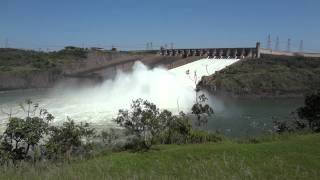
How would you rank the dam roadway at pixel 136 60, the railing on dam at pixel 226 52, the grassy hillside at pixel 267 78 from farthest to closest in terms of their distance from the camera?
the railing on dam at pixel 226 52
the dam roadway at pixel 136 60
the grassy hillside at pixel 267 78

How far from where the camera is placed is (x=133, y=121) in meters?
22.2

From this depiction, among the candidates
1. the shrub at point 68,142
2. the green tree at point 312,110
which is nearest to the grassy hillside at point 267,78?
the green tree at point 312,110

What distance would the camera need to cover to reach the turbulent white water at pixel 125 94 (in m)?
40.8

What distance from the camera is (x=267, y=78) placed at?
63.6 meters

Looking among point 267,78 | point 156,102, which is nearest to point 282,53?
point 267,78

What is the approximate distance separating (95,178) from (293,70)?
6573 centimetres

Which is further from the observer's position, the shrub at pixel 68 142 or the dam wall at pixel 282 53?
the dam wall at pixel 282 53

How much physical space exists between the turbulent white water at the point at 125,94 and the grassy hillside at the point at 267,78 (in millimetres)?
2646

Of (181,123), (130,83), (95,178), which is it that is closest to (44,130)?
(181,123)

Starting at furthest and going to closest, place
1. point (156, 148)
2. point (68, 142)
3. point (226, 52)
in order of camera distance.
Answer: point (226, 52)
point (68, 142)
point (156, 148)

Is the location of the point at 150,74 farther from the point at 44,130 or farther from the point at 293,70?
the point at 44,130

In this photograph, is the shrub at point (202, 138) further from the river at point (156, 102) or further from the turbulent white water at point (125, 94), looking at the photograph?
the turbulent white water at point (125, 94)

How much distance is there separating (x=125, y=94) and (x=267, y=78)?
21.2m

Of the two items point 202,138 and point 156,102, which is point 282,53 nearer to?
point 156,102
